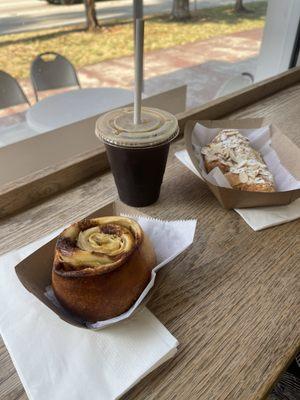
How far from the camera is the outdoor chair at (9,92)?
174 centimetres

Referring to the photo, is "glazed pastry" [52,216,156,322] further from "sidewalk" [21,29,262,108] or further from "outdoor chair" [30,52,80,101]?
"sidewalk" [21,29,262,108]

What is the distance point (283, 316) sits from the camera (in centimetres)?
40

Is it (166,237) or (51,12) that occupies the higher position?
(166,237)

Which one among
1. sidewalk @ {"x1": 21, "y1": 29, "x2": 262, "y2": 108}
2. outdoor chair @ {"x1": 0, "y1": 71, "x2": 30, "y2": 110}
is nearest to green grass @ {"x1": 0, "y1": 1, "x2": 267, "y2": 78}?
sidewalk @ {"x1": 21, "y1": 29, "x2": 262, "y2": 108}

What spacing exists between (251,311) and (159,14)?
5.43m

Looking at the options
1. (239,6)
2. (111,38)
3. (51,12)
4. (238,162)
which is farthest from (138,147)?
(239,6)

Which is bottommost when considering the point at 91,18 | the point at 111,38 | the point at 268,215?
the point at 111,38

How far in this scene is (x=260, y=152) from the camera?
0.68 meters

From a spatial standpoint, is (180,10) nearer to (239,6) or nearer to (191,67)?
(239,6)

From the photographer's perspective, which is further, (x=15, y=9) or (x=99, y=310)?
(x=15, y=9)

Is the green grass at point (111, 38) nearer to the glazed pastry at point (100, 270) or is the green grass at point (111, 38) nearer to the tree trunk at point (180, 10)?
the tree trunk at point (180, 10)

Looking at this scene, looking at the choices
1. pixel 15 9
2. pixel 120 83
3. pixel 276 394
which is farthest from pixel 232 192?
pixel 15 9

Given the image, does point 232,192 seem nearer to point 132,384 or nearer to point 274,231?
point 274,231

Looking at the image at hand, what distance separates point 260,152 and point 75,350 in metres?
0.50
